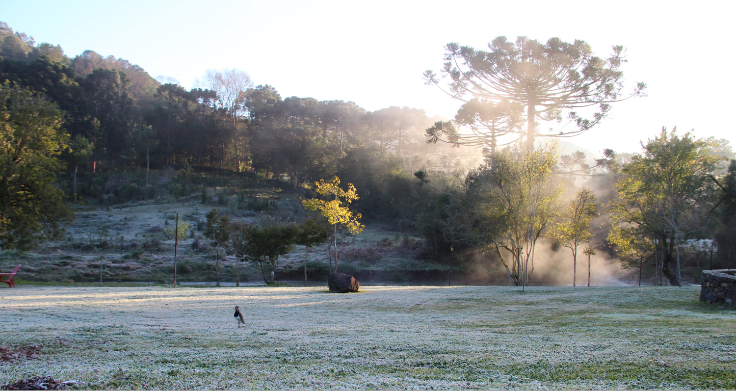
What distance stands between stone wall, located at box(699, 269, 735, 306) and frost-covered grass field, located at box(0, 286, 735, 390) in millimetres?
374

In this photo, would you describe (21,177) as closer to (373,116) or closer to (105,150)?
(105,150)

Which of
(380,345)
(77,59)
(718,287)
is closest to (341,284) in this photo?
(380,345)

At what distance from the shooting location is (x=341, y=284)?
20.3 metres

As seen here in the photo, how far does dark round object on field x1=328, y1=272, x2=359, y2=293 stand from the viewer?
2030 centimetres

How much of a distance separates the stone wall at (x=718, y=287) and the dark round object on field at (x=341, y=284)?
1320 centimetres

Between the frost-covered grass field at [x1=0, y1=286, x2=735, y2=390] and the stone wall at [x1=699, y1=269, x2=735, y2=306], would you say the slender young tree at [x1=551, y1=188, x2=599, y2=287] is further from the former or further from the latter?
the stone wall at [x1=699, y1=269, x2=735, y2=306]

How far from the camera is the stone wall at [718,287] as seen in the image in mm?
11781

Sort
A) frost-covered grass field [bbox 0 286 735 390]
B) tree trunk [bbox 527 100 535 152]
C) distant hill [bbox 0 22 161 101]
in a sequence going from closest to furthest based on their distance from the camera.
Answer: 1. frost-covered grass field [bbox 0 286 735 390]
2. tree trunk [bbox 527 100 535 152]
3. distant hill [bbox 0 22 161 101]

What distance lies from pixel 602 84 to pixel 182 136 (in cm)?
5283

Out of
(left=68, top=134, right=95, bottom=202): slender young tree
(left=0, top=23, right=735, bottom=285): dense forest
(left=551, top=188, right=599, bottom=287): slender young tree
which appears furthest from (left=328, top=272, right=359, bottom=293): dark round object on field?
(left=68, top=134, right=95, bottom=202): slender young tree

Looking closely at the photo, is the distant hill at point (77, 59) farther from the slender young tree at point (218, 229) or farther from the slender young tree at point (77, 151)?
the slender young tree at point (218, 229)

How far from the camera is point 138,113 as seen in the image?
65.5 m

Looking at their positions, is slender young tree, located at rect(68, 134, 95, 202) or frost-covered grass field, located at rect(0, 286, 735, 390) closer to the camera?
frost-covered grass field, located at rect(0, 286, 735, 390)

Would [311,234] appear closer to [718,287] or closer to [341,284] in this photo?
[341,284]
